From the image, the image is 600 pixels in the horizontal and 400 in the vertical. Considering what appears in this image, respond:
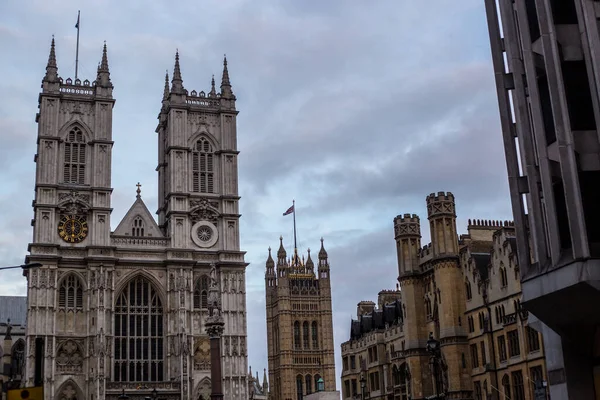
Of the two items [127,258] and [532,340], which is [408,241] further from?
[127,258]

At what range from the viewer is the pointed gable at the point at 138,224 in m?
70.9

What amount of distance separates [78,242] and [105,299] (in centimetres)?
538

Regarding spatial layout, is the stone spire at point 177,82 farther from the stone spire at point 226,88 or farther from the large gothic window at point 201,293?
the large gothic window at point 201,293

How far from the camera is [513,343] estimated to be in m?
45.4

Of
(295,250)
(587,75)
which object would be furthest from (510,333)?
(295,250)

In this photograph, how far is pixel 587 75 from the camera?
75.5ft

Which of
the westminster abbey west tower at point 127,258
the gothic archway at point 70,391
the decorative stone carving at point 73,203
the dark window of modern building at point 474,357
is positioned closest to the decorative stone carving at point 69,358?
the westminster abbey west tower at point 127,258

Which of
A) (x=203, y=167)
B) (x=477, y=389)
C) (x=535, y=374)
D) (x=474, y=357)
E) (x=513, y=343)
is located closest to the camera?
(x=535, y=374)

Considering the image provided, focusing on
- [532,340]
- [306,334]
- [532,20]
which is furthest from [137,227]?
[306,334]

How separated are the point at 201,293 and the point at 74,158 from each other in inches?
611

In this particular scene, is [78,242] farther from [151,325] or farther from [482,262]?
[482,262]

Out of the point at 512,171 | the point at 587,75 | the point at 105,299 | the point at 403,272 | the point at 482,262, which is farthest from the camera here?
the point at 105,299

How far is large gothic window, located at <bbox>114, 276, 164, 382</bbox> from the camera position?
66.5m

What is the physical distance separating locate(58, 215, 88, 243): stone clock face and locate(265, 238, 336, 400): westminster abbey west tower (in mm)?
62570
